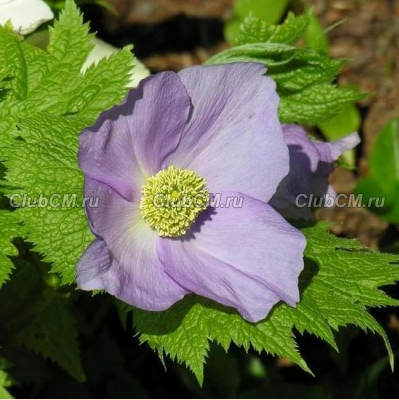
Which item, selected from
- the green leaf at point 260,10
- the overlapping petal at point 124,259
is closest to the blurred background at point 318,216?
the green leaf at point 260,10

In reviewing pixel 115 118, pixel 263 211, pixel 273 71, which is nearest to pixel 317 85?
pixel 273 71

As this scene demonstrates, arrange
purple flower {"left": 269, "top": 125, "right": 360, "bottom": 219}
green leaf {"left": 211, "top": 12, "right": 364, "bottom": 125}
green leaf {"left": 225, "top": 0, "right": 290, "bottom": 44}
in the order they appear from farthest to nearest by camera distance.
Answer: green leaf {"left": 225, "top": 0, "right": 290, "bottom": 44} → green leaf {"left": 211, "top": 12, "right": 364, "bottom": 125} → purple flower {"left": 269, "top": 125, "right": 360, "bottom": 219}

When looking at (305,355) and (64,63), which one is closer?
(64,63)

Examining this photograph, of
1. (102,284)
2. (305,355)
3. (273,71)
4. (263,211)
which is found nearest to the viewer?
(102,284)

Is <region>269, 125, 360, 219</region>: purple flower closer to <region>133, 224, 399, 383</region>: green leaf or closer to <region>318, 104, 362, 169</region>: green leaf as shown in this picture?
<region>133, 224, 399, 383</region>: green leaf

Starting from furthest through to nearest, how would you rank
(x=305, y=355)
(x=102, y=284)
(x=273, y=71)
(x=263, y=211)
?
(x=305, y=355)
(x=273, y=71)
(x=263, y=211)
(x=102, y=284)

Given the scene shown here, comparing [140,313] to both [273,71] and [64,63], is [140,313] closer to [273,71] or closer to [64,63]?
[64,63]

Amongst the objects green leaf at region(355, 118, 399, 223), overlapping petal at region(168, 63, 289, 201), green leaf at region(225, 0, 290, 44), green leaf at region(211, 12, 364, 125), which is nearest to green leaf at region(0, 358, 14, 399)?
overlapping petal at region(168, 63, 289, 201)
